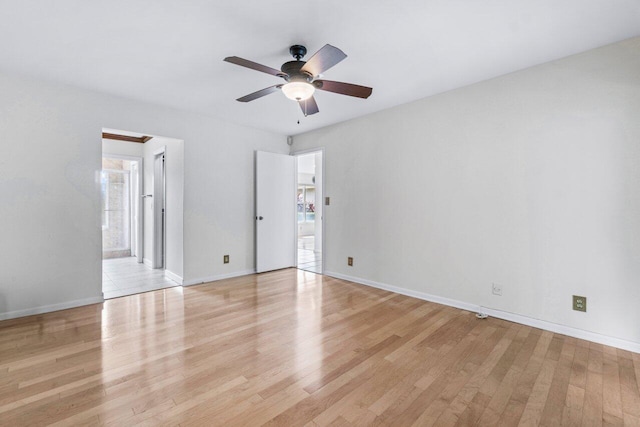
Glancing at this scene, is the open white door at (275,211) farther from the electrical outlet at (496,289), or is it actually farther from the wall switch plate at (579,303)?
the wall switch plate at (579,303)

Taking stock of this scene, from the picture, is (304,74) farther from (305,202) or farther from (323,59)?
(305,202)

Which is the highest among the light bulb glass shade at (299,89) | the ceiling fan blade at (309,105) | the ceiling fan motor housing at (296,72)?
the ceiling fan motor housing at (296,72)

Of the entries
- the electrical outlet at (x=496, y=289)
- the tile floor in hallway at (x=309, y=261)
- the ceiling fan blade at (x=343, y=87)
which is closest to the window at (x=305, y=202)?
the tile floor in hallway at (x=309, y=261)

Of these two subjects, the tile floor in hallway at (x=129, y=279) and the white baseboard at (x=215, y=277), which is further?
the white baseboard at (x=215, y=277)

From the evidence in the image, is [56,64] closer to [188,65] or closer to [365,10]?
[188,65]

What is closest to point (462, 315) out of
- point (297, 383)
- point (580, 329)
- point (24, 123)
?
point (580, 329)

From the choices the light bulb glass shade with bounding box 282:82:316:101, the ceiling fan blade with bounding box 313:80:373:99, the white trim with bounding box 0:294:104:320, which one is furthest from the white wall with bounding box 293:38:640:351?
the white trim with bounding box 0:294:104:320

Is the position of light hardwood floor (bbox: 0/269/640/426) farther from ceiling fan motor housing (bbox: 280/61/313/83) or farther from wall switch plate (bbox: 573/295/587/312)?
ceiling fan motor housing (bbox: 280/61/313/83)

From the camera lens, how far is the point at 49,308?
123 inches

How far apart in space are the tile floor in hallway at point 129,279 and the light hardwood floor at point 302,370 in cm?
69

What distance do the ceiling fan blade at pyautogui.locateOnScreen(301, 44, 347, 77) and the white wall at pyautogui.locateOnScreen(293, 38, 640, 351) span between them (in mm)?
1901

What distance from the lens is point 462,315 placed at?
306 cm

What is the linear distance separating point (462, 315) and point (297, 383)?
78.5 inches

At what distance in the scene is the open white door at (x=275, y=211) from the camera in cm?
488
